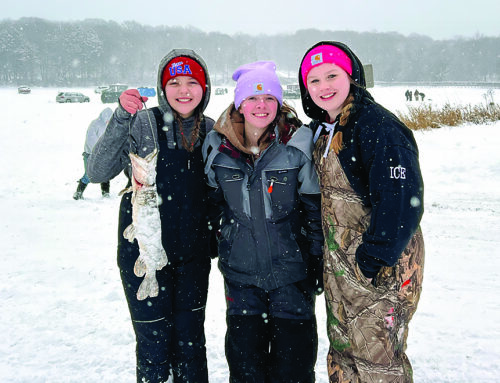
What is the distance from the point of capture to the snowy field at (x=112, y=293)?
296cm

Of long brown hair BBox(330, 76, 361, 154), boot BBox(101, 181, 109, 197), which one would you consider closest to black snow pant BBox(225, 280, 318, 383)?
long brown hair BBox(330, 76, 361, 154)

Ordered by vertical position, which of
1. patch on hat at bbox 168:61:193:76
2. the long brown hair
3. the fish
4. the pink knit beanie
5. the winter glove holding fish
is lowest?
the fish

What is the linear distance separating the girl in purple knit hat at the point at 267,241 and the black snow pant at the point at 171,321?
222 mm

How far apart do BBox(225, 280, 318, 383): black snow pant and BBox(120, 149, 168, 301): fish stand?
521 millimetres

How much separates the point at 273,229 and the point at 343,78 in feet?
3.15

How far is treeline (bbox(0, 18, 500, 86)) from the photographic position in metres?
91.0

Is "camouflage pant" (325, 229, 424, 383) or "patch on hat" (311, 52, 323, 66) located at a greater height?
"patch on hat" (311, 52, 323, 66)


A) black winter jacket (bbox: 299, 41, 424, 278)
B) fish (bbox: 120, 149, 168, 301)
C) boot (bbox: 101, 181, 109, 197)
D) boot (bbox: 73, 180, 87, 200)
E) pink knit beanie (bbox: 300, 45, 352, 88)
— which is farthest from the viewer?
boot (bbox: 101, 181, 109, 197)

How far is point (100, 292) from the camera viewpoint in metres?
4.13

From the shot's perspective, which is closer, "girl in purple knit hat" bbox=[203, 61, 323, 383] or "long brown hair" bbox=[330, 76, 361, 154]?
"long brown hair" bbox=[330, 76, 361, 154]

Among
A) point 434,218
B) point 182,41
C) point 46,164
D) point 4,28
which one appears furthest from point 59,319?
point 182,41

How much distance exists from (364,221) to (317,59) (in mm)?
944

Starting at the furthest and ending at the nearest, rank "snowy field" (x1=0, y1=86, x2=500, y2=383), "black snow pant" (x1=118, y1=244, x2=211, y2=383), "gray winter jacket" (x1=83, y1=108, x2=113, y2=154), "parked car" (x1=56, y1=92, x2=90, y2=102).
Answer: "parked car" (x1=56, y1=92, x2=90, y2=102) → "gray winter jacket" (x1=83, y1=108, x2=113, y2=154) → "snowy field" (x1=0, y1=86, x2=500, y2=383) → "black snow pant" (x1=118, y1=244, x2=211, y2=383)

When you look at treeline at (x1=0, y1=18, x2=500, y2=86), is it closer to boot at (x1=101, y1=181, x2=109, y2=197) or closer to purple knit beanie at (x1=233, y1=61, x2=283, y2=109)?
boot at (x1=101, y1=181, x2=109, y2=197)
